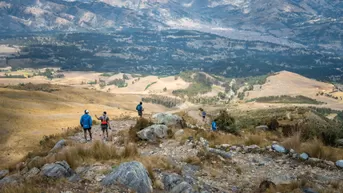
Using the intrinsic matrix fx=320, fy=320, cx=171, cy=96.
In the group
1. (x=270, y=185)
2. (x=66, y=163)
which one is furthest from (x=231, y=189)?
(x=66, y=163)

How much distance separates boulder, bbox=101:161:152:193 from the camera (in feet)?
46.1

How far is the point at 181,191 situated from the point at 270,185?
4.16m

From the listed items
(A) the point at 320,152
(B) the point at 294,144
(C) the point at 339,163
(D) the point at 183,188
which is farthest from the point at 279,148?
(D) the point at 183,188

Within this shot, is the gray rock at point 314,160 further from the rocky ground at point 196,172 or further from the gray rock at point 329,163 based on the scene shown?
the gray rock at point 329,163

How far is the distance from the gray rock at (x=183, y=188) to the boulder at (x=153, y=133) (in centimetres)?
1168

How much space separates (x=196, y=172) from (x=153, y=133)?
30.8 feet

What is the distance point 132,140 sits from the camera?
2625cm

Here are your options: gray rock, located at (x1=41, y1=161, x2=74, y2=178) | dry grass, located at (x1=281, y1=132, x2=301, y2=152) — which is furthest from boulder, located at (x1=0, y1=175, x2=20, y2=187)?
dry grass, located at (x1=281, y1=132, x2=301, y2=152)

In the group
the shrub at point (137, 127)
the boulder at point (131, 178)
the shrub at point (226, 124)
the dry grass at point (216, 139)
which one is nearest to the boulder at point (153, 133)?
the shrub at point (137, 127)

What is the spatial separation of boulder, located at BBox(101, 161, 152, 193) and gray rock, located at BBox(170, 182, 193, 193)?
1.13m

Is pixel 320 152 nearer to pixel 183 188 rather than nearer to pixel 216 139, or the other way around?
pixel 216 139

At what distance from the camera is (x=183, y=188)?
1448 centimetres

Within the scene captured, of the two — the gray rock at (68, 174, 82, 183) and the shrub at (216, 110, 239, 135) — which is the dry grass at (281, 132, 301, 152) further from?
the shrub at (216, 110, 239, 135)

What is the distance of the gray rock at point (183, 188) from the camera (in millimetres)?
14344
